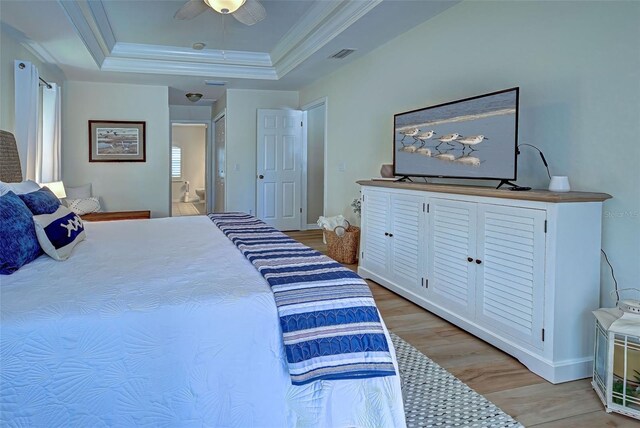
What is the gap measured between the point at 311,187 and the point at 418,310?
4.43 metres

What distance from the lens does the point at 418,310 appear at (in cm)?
339

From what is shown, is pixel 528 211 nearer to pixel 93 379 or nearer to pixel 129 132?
pixel 93 379

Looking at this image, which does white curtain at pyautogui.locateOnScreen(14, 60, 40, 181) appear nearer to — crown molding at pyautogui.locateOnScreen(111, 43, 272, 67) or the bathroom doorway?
crown molding at pyautogui.locateOnScreen(111, 43, 272, 67)

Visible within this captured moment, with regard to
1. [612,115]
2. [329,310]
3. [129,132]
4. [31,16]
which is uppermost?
[31,16]

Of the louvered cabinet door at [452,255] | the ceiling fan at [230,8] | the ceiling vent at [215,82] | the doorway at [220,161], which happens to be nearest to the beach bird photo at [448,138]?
the louvered cabinet door at [452,255]

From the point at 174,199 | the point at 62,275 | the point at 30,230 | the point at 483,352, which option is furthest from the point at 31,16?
the point at 174,199

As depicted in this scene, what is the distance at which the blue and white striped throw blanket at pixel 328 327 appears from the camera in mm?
1603

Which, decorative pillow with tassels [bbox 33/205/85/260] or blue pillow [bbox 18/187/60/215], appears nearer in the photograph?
decorative pillow with tassels [bbox 33/205/85/260]

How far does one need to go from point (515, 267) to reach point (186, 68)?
4.94 m

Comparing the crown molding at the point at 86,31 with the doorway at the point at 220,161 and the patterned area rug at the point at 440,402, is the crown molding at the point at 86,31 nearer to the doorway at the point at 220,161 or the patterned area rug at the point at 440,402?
the doorway at the point at 220,161

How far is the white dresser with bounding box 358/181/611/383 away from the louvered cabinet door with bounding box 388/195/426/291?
1 centimetres

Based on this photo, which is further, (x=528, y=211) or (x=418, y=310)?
(x=418, y=310)

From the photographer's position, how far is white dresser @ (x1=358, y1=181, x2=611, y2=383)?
7.49 feet

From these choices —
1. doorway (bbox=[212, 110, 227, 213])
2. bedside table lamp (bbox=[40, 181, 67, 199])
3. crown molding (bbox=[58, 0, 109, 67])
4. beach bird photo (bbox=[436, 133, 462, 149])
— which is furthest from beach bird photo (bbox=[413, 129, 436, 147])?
doorway (bbox=[212, 110, 227, 213])
